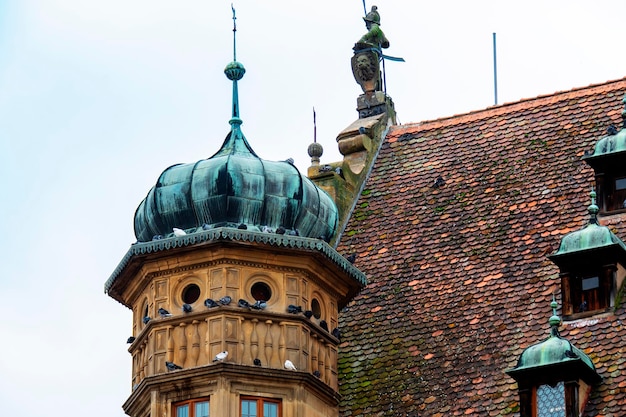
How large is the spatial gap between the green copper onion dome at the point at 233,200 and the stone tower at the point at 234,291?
1cm

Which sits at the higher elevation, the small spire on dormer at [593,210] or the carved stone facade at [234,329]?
the small spire on dormer at [593,210]

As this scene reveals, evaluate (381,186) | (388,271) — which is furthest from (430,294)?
(381,186)

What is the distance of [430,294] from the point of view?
104 ft

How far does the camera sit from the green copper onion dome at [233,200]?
30.0m

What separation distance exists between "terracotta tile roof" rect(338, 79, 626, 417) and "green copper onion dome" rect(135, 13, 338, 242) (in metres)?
1.93

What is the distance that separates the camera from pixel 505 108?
35.1 meters

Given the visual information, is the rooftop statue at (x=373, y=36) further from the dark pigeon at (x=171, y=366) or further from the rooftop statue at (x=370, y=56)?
the dark pigeon at (x=171, y=366)

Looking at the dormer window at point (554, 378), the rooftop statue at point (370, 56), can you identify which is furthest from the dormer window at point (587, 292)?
the rooftop statue at point (370, 56)

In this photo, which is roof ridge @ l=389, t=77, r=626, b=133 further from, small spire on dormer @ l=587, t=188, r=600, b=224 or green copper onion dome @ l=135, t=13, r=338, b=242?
green copper onion dome @ l=135, t=13, r=338, b=242

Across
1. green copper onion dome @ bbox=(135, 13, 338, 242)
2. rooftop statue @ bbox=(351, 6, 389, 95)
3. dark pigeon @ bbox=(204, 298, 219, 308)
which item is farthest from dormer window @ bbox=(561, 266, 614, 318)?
rooftop statue @ bbox=(351, 6, 389, 95)

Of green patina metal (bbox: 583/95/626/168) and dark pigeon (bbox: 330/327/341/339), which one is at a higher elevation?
green patina metal (bbox: 583/95/626/168)

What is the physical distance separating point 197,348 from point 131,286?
1.73 m

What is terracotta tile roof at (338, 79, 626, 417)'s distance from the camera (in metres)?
29.9

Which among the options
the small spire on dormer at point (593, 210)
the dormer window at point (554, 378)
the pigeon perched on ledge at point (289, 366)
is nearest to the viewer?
the dormer window at point (554, 378)
